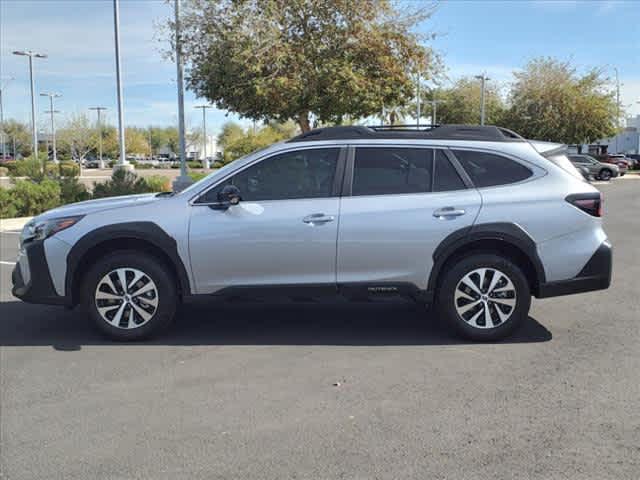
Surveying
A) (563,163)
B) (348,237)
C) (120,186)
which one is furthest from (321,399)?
(120,186)

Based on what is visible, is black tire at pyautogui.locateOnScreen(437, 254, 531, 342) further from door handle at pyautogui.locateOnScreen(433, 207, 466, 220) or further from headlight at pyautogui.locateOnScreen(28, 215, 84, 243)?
headlight at pyautogui.locateOnScreen(28, 215, 84, 243)

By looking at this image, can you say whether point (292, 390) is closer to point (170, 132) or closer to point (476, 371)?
point (476, 371)

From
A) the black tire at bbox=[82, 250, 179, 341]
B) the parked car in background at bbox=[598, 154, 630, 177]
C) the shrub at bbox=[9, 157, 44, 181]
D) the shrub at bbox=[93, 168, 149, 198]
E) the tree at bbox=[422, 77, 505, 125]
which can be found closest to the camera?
the black tire at bbox=[82, 250, 179, 341]

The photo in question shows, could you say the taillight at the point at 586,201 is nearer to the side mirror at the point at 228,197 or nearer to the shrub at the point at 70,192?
the side mirror at the point at 228,197

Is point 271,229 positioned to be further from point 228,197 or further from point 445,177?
point 445,177

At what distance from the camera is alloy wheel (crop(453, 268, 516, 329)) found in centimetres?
562


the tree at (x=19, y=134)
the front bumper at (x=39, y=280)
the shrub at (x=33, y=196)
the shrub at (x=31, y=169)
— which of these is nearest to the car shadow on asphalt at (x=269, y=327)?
the front bumper at (x=39, y=280)

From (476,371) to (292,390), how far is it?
1457 millimetres

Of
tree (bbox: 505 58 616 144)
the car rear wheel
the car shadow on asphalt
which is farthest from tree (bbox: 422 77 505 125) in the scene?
the car shadow on asphalt

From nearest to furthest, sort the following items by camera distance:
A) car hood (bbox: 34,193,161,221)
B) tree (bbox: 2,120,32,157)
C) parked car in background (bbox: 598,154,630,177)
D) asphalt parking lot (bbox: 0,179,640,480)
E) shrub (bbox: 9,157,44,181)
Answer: asphalt parking lot (bbox: 0,179,640,480) → car hood (bbox: 34,193,161,221) → shrub (bbox: 9,157,44,181) → parked car in background (bbox: 598,154,630,177) → tree (bbox: 2,120,32,157)

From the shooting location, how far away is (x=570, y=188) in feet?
18.6

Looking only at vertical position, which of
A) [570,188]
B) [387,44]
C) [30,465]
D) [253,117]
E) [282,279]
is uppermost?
[387,44]

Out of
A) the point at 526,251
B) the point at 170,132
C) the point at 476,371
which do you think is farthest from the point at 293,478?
the point at 170,132

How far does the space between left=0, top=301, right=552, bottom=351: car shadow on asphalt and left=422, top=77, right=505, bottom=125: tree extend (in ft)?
192
